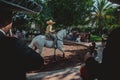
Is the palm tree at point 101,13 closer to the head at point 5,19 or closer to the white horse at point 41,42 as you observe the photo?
the white horse at point 41,42

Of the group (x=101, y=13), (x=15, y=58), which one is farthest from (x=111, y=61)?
(x=101, y=13)

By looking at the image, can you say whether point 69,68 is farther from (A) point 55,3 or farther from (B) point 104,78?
(A) point 55,3

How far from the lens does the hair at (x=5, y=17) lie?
226cm

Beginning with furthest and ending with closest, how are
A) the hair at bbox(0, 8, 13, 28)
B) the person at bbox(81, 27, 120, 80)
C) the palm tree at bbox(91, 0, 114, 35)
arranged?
the palm tree at bbox(91, 0, 114, 35) < the person at bbox(81, 27, 120, 80) < the hair at bbox(0, 8, 13, 28)

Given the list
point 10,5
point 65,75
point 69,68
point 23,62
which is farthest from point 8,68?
point 69,68

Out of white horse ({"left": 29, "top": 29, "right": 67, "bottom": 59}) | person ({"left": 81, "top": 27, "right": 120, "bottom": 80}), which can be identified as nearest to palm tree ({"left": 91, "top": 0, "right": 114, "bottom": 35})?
white horse ({"left": 29, "top": 29, "right": 67, "bottom": 59})

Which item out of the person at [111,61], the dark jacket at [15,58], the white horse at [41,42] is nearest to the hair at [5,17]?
the dark jacket at [15,58]

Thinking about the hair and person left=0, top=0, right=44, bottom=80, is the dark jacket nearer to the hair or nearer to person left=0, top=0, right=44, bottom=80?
person left=0, top=0, right=44, bottom=80

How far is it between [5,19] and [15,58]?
1.04 ft

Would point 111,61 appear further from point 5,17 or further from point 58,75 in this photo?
point 58,75

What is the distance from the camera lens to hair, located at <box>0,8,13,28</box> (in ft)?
7.42

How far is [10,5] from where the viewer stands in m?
2.12

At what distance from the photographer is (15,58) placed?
2.23m

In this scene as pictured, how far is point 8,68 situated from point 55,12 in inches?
1742
